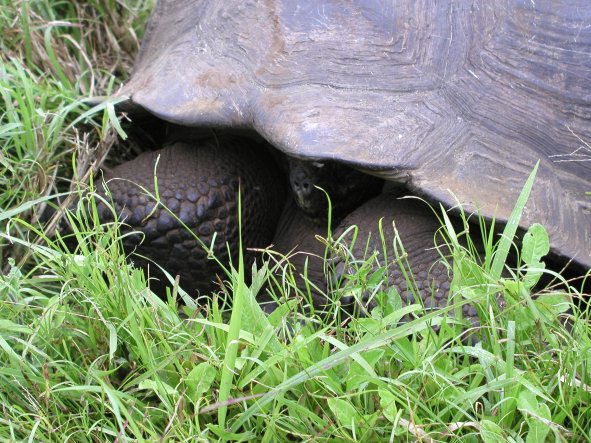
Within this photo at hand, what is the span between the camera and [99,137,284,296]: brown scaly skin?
7.47ft

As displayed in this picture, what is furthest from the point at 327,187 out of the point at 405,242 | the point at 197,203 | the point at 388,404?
the point at 388,404

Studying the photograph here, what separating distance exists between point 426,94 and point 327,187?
336 mm

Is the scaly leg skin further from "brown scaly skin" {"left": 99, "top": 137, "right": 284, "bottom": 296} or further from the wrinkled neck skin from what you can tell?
"brown scaly skin" {"left": 99, "top": 137, "right": 284, "bottom": 296}

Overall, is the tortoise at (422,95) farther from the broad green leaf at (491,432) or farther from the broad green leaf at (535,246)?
the broad green leaf at (491,432)

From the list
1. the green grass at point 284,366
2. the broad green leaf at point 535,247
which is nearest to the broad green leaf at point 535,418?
the green grass at point 284,366

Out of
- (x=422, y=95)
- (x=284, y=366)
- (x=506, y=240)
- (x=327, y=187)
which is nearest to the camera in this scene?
(x=284, y=366)

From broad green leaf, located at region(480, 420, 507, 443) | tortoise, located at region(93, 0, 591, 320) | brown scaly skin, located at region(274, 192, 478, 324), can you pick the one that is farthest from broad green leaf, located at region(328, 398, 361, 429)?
tortoise, located at region(93, 0, 591, 320)

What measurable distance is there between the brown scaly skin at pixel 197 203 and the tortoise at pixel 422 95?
0.66ft

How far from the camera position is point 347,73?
210 centimetres

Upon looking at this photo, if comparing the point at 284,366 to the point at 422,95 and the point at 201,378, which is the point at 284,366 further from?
the point at 422,95

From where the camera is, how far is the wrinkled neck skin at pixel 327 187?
2133 mm

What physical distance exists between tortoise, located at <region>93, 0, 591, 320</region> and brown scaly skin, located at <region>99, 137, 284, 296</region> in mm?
200

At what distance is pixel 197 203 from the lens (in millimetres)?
2279

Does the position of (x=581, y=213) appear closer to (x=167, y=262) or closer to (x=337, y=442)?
(x=337, y=442)
